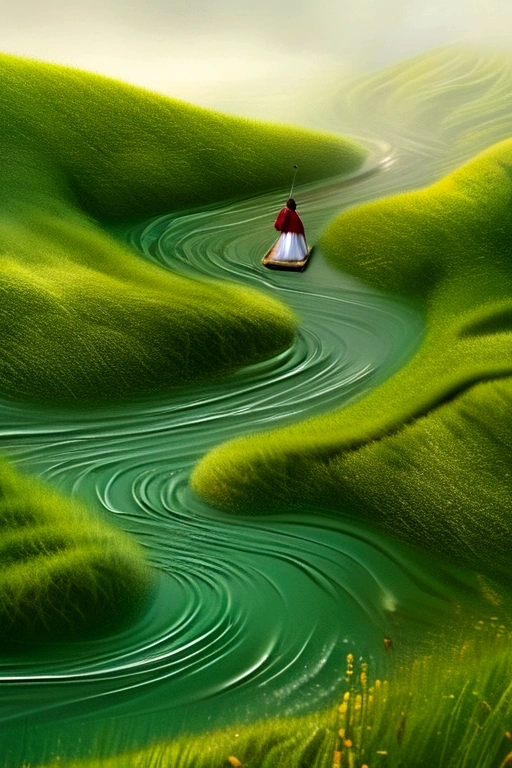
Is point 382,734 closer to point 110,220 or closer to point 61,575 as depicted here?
point 61,575

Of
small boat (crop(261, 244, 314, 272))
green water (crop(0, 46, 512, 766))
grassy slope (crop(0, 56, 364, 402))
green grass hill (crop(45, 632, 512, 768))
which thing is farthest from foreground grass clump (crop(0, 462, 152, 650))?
small boat (crop(261, 244, 314, 272))

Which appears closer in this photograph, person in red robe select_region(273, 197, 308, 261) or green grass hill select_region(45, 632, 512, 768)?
green grass hill select_region(45, 632, 512, 768)

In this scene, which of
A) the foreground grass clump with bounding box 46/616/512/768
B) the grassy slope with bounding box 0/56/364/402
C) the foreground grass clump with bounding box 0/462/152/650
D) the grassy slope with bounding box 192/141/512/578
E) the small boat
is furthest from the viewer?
the small boat

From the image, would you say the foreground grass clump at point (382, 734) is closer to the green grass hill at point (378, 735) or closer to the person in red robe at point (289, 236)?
the green grass hill at point (378, 735)

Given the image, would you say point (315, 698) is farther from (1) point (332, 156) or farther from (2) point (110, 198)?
(1) point (332, 156)

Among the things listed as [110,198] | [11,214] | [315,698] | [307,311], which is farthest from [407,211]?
[315,698]

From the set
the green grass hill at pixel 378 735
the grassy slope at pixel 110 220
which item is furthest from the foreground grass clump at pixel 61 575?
the grassy slope at pixel 110 220

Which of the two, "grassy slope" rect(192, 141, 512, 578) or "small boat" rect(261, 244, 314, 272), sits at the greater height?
"small boat" rect(261, 244, 314, 272)

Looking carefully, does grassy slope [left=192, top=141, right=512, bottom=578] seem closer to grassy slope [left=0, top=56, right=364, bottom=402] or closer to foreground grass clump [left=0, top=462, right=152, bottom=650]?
foreground grass clump [left=0, top=462, right=152, bottom=650]
